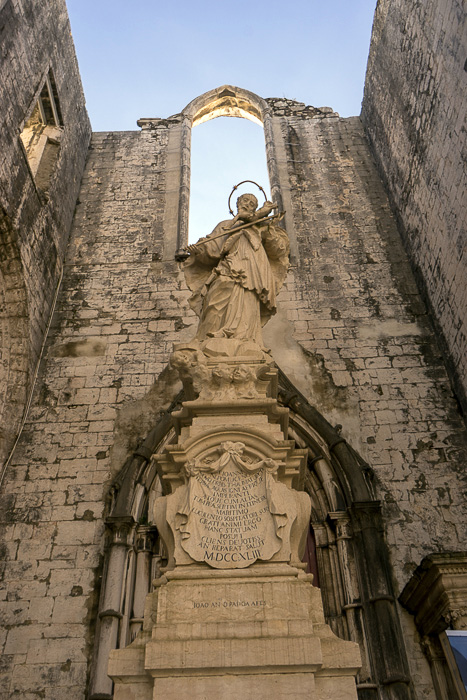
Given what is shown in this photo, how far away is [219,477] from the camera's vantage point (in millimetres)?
3574

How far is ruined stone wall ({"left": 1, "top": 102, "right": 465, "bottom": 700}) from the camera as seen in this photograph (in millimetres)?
6215

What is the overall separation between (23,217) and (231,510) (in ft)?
21.0

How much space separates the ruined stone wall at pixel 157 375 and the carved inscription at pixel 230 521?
3.44 m

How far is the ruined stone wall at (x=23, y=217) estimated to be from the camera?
7.74 m

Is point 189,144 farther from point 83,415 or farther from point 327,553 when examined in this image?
point 327,553

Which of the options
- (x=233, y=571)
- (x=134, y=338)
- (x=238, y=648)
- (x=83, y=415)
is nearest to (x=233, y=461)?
(x=233, y=571)

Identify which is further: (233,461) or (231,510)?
(233,461)

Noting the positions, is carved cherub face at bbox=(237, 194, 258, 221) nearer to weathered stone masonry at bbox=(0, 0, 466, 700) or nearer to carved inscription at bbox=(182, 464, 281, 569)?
carved inscription at bbox=(182, 464, 281, 569)

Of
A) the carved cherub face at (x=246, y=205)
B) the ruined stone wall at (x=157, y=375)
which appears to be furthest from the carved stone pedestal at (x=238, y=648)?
the ruined stone wall at (x=157, y=375)

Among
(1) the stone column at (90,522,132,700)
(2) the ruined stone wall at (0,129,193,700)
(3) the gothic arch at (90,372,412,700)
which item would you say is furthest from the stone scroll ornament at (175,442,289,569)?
(2) the ruined stone wall at (0,129,193,700)

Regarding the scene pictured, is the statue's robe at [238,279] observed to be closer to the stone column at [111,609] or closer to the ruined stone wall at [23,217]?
the stone column at [111,609]

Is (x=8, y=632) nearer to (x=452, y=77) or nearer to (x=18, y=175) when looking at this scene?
(x=18, y=175)

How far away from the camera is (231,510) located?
3416 millimetres

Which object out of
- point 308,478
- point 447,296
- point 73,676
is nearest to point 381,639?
point 308,478
